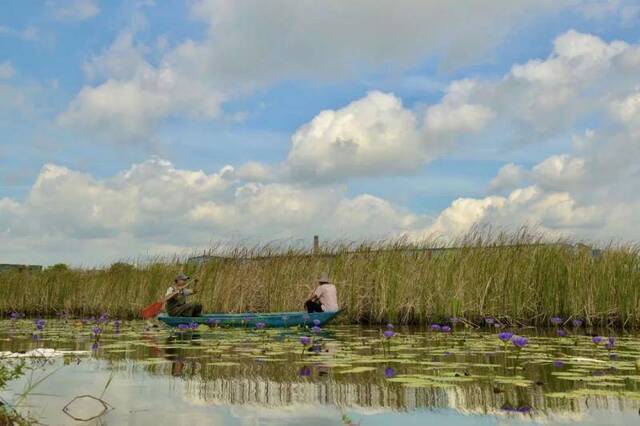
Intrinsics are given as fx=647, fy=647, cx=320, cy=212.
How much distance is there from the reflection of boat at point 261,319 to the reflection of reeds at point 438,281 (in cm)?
212

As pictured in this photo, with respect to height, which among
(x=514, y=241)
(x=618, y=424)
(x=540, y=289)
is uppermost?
(x=514, y=241)

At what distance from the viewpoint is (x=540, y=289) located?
39.7 ft

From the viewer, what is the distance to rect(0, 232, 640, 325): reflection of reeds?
39.0ft

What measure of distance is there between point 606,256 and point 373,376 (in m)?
8.84

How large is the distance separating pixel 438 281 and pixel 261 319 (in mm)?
3547

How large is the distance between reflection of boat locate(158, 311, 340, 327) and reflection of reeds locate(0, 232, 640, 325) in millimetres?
2124

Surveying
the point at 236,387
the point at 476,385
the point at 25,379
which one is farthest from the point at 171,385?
the point at 476,385

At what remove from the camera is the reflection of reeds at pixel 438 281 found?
468 inches

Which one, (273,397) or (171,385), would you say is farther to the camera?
(171,385)

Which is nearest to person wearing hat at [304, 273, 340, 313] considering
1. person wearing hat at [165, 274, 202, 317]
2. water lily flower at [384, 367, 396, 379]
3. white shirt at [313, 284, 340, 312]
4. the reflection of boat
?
white shirt at [313, 284, 340, 312]

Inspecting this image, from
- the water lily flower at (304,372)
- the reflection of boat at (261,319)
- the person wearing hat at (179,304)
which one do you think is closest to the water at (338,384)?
the water lily flower at (304,372)

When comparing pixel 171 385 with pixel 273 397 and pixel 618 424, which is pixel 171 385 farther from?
pixel 618 424

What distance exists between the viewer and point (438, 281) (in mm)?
12523

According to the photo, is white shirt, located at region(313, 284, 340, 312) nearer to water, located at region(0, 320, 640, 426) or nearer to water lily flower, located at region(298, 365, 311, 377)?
water, located at region(0, 320, 640, 426)
